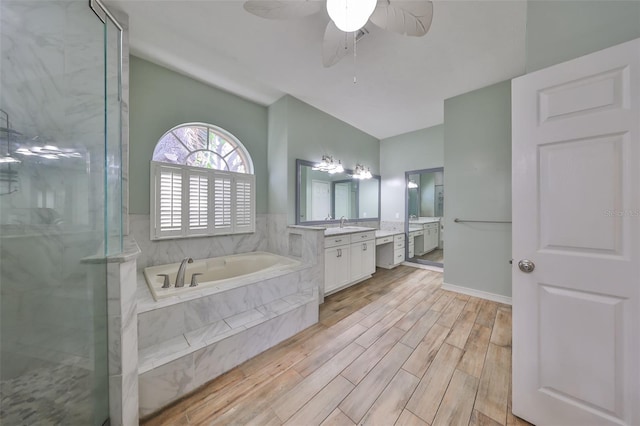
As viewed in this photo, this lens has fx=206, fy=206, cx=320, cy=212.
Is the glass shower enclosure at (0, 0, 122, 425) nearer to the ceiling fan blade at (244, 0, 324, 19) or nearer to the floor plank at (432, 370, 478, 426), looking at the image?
the ceiling fan blade at (244, 0, 324, 19)

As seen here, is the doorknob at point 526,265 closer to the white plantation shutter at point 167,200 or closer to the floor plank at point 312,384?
the floor plank at point 312,384

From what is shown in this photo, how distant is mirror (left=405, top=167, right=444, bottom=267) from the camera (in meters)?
4.52

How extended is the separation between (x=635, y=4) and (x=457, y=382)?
7.90ft

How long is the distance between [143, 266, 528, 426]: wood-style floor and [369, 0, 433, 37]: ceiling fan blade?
2427 millimetres

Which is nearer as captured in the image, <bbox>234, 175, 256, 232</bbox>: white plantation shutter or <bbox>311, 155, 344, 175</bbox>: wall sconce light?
<bbox>234, 175, 256, 232</bbox>: white plantation shutter

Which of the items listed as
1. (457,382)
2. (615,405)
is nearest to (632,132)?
(615,405)

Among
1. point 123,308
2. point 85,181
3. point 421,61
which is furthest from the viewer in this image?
point 421,61

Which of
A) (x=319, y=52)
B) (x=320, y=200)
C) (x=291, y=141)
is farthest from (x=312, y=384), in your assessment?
(x=319, y=52)

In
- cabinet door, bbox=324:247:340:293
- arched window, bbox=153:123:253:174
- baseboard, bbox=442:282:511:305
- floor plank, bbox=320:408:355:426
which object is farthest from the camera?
cabinet door, bbox=324:247:340:293

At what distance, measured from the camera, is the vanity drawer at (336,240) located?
2.88m

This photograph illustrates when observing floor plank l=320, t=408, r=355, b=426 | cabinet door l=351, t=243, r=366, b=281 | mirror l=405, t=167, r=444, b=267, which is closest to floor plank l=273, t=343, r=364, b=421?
floor plank l=320, t=408, r=355, b=426

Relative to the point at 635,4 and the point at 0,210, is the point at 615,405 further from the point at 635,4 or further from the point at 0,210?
the point at 0,210

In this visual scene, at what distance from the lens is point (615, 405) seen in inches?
38.4

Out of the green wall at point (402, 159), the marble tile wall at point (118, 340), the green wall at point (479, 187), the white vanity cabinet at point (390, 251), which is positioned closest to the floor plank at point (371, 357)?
the marble tile wall at point (118, 340)
